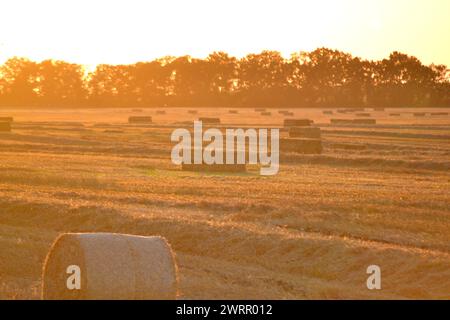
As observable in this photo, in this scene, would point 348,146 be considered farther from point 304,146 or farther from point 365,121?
point 365,121

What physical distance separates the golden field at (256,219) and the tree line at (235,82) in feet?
330

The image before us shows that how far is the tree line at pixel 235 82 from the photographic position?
137000mm

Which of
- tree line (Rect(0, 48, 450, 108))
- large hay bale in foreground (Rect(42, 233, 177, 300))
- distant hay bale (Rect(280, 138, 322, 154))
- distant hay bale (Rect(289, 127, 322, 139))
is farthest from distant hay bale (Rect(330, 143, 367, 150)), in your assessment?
tree line (Rect(0, 48, 450, 108))

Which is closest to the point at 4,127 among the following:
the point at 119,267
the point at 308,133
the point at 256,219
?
the point at 308,133

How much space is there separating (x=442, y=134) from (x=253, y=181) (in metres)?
28.2

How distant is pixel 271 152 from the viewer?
1609 inches

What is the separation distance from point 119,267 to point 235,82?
13836 cm

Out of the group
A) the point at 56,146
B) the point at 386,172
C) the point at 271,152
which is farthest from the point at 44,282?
the point at 56,146

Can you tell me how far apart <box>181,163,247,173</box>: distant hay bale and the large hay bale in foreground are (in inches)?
769

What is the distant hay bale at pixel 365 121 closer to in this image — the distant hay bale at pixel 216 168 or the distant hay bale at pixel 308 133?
the distant hay bale at pixel 308 133

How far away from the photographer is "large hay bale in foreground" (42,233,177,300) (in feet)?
42.2

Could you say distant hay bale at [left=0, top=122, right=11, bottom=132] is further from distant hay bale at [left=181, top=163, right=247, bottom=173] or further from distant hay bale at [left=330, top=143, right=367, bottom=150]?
distant hay bale at [left=181, top=163, right=247, bottom=173]

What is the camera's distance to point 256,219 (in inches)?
834

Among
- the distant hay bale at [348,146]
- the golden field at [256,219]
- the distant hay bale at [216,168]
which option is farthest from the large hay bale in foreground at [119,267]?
the distant hay bale at [348,146]
